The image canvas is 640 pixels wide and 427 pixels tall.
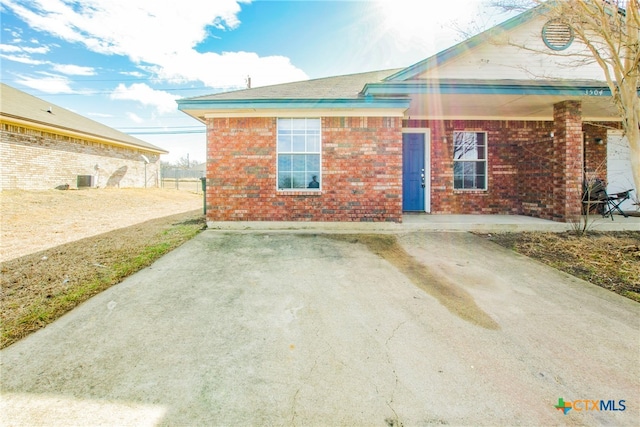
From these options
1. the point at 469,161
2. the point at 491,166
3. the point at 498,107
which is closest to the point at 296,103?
the point at 498,107

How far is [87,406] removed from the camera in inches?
78.6

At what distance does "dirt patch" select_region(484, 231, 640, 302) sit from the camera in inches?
168

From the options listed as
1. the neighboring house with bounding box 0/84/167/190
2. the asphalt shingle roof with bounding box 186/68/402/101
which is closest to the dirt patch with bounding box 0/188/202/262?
the neighboring house with bounding box 0/84/167/190

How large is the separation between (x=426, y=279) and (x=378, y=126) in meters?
4.02

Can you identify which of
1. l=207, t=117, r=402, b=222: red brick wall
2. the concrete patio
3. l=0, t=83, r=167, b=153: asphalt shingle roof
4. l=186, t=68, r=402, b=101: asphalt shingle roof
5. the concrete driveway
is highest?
l=0, t=83, r=167, b=153: asphalt shingle roof

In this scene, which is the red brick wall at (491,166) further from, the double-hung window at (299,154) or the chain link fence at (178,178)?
the chain link fence at (178,178)

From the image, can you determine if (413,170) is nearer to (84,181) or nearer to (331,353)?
(331,353)

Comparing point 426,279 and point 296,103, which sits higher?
point 296,103

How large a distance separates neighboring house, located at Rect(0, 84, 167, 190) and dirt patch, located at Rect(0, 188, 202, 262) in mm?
1152

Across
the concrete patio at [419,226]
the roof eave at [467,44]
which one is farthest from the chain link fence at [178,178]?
the roof eave at [467,44]

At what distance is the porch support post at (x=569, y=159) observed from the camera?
23.3 feet

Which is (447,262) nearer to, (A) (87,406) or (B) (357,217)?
(B) (357,217)

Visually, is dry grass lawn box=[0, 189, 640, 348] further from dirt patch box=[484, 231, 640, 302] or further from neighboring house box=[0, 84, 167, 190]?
neighboring house box=[0, 84, 167, 190]

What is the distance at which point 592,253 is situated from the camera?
212 inches
